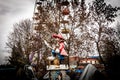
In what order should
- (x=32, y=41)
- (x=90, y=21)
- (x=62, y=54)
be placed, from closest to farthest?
(x=62, y=54) → (x=32, y=41) → (x=90, y=21)

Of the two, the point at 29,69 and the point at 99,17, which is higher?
the point at 99,17

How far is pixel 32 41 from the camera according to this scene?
19688 millimetres

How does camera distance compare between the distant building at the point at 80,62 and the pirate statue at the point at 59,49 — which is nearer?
the pirate statue at the point at 59,49

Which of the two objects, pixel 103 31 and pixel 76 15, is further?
pixel 103 31

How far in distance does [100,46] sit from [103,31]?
1.79 metres

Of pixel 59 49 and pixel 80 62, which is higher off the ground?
pixel 59 49

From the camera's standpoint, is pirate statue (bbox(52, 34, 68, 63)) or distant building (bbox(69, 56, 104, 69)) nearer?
pirate statue (bbox(52, 34, 68, 63))

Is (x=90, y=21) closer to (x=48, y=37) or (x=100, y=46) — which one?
(x=100, y=46)

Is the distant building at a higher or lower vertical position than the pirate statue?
lower

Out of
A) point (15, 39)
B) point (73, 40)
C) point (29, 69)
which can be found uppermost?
point (15, 39)

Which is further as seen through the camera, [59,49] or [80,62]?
[80,62]

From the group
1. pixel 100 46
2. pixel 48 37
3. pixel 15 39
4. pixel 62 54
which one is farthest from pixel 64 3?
pixel 15 39

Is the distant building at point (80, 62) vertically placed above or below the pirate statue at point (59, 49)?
below

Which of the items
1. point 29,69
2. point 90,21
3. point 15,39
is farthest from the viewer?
point 15,39
